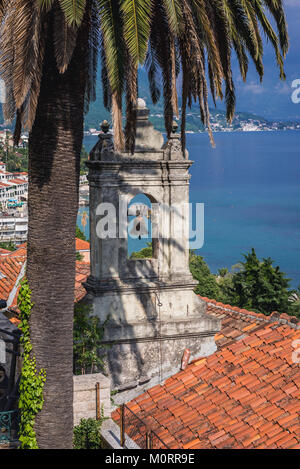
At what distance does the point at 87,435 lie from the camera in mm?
10430

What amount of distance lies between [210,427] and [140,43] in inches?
222

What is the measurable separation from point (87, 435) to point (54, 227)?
351 cm

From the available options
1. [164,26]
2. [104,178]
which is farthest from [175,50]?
[104,178]

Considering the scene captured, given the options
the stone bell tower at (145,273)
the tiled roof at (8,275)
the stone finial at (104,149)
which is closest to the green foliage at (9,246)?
the tiled roof at (8,275)

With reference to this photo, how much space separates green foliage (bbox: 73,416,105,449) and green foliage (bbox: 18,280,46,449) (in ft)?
5.03

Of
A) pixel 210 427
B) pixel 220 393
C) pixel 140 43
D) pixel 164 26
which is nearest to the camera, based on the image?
pixel 140 43

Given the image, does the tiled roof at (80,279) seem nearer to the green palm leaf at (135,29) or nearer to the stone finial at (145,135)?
the stone finial at (145,135)

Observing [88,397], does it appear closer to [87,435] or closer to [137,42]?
[87,435]

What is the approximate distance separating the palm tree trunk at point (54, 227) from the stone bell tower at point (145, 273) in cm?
306

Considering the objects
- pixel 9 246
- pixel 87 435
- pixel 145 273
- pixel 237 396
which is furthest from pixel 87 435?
pixel 9 246

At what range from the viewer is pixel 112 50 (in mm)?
7969

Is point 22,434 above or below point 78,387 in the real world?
below
